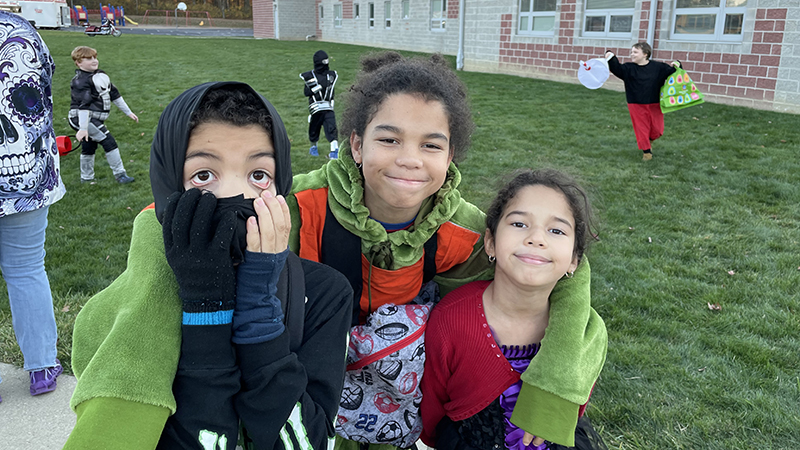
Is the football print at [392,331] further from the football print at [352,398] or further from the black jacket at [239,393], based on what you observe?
the black jacket at [239,393]

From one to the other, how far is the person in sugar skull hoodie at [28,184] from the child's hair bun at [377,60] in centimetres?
157

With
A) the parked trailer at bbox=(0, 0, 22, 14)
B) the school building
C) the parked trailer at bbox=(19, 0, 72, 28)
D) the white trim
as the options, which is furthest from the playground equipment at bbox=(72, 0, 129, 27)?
the parked trailer at bbox=(0, 0, 22, 14)

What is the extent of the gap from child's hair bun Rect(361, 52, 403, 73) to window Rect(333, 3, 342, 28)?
106 ft

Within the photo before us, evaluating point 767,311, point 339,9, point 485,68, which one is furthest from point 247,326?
point 339,9

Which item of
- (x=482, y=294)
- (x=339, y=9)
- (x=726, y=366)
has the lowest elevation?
(x=726, y=366)

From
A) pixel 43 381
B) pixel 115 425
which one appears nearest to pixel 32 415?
pixel 43 381

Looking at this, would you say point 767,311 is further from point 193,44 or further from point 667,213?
point 193,44

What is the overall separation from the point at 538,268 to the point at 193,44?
27164mm

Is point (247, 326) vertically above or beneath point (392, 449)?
above

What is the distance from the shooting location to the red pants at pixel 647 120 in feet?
26.7

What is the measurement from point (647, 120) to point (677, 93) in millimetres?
516

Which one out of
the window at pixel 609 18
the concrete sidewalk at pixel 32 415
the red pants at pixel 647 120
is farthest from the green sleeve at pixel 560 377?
the window at pixel 609 18

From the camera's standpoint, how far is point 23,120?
8.62 ft

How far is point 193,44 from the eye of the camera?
1019 inches
